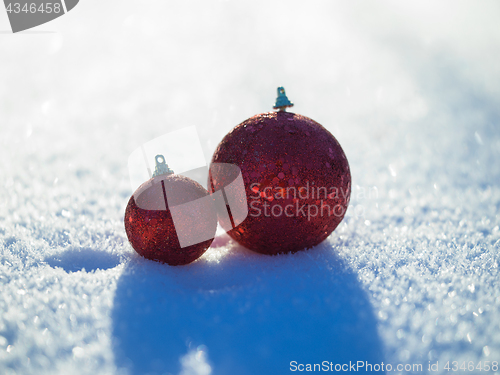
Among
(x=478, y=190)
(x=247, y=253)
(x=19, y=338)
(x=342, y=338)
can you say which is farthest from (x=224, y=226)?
(x=478, y=190)

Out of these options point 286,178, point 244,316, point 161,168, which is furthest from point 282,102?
point 244,316

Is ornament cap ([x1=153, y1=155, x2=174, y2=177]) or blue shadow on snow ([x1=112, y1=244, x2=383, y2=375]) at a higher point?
ornament cap ([x1=153, y1=155, x2=174, y2=177])

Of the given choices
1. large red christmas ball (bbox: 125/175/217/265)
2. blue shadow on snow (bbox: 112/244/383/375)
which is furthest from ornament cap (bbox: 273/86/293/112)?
blue shadow on snow (bbox: 112/244/383/375)

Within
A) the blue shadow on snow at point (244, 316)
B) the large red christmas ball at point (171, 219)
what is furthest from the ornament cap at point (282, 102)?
the blue shadow on snow at point (244, 316)

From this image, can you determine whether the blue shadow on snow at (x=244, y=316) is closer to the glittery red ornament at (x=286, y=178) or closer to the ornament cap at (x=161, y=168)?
the glittery red ornament at (x=286, y=178)

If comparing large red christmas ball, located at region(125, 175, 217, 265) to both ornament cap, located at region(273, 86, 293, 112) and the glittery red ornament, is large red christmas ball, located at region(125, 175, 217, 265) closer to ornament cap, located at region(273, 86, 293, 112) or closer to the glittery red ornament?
the glittery red ornament

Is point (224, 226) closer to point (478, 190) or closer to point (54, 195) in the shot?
point (54, 195)

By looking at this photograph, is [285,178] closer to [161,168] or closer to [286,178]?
[286,178]

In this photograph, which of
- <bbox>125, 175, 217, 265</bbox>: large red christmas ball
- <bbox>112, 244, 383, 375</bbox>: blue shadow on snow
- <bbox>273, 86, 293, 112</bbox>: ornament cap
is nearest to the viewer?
<bbox>112, 244, 383, 375</bbox>: blue shadow on snow
